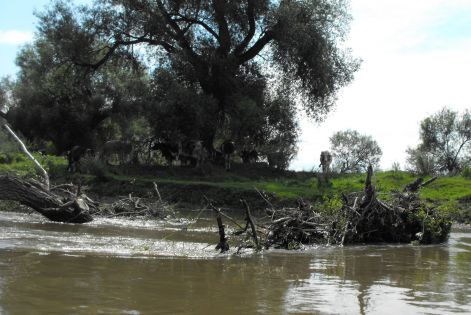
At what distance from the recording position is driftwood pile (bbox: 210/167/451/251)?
11406 mm

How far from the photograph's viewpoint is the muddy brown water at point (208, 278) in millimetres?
5738

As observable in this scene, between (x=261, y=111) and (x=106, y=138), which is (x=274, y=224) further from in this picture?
(x=106, y=138)

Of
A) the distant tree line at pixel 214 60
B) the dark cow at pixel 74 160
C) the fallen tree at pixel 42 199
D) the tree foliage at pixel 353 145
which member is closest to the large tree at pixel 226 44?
the distant tree line at pixel 214 60

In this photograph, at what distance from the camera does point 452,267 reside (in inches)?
372

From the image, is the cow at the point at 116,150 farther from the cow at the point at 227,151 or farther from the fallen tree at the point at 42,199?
the fallen tree at the point at 42,199

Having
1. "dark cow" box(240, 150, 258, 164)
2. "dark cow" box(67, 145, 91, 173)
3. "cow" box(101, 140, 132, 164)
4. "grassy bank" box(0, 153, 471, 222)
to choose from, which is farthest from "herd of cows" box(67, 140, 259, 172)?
"dark cow" box(240, 150, 258, 164)

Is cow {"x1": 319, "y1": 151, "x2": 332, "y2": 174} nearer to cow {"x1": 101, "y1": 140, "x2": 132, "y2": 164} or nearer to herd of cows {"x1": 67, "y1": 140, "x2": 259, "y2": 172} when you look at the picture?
herd of cows {"x1": 67, "y1": 140, "x2": 259, "y2": 172}

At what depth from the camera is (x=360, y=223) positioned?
42.1ft

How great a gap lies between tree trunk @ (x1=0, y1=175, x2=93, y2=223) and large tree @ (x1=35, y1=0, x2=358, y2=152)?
14770mm

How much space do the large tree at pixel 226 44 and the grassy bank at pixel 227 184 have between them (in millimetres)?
3049

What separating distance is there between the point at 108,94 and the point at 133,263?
3354 cm

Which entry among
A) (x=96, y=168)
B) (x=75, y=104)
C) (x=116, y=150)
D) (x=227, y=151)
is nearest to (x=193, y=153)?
(x=227, y=151)

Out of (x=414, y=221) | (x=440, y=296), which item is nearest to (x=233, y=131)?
(x=414, y=221)

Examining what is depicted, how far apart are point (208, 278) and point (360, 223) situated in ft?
20.9
